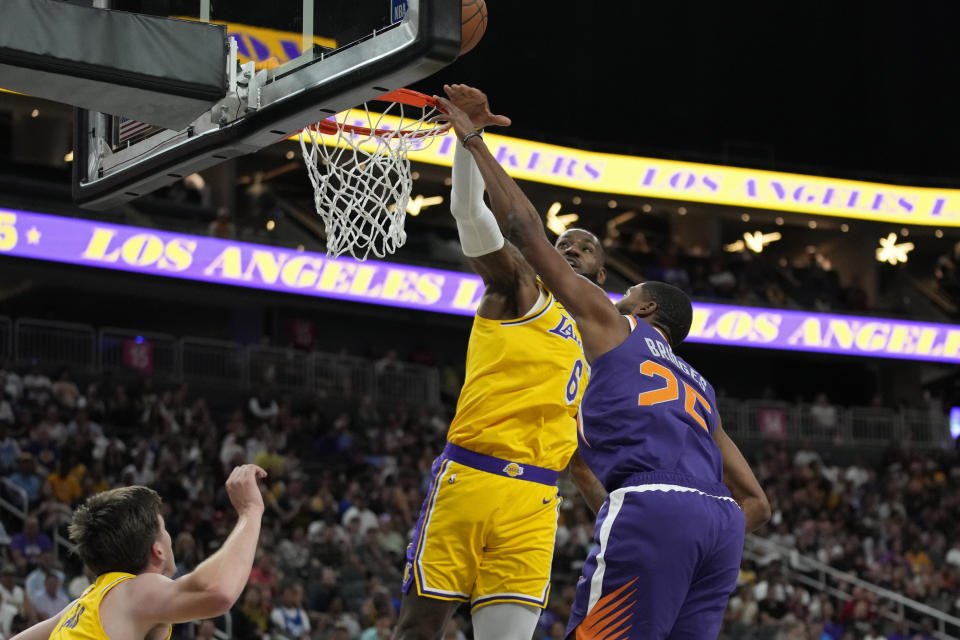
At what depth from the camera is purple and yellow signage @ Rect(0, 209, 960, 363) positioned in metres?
21.9

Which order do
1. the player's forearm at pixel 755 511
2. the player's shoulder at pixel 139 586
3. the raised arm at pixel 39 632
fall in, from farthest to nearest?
the player's forearm at pixel 755 511
the raised arm at pixel 39 632
the player's shoulder at pixel 139 586

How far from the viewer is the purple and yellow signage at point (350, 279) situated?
21.9 meters

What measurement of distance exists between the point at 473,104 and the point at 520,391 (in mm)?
1330

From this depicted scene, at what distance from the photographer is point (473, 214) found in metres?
5.99

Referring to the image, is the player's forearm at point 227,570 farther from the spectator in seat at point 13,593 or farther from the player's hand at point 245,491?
the spectator in seat at point 13,593

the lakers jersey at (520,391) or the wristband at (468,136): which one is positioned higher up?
the wristband at (468,136)

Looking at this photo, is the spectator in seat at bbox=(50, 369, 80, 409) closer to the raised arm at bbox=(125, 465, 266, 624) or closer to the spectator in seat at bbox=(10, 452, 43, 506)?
the spectator in seat at bbox=(10, 452, 43, 506)

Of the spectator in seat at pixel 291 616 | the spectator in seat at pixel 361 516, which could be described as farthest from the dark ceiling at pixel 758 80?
the spectator in seat at pixel 291 616

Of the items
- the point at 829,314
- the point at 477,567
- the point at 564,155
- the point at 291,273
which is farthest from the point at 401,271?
the point at 477,567

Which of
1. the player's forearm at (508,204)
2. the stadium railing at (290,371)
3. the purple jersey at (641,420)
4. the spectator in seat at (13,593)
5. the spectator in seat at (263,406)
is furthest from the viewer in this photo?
the stadium railing at (290,371)

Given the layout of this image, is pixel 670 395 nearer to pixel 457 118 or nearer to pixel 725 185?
pixel 457 118

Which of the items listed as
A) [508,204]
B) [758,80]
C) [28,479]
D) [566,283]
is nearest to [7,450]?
[28,479]

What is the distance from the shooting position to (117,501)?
14.7ft

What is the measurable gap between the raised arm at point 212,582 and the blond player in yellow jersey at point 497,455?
63.2 inches
